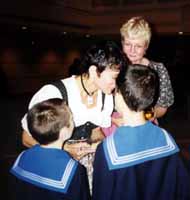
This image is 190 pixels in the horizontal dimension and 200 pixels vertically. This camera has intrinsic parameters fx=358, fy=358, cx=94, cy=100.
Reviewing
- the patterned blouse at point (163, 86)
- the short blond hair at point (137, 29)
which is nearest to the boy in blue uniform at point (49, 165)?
the short blond hair at point (137, 29)

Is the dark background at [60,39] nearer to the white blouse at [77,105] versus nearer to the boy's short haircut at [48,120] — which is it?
the white blouse at [77,105]

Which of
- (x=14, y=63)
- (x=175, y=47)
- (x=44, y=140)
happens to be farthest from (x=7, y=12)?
(x=44, y=140)

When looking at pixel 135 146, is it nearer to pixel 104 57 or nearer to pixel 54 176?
pixel 54 176

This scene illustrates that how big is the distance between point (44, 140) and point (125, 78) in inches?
18.1

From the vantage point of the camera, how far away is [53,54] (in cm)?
1368

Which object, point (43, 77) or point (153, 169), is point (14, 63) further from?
point (153, 169)

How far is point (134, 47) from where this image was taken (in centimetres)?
218

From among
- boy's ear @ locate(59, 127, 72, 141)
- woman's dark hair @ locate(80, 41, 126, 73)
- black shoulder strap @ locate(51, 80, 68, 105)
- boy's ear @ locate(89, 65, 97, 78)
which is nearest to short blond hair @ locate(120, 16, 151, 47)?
woman's dark hair @ locate(80, 41, 126, 73)

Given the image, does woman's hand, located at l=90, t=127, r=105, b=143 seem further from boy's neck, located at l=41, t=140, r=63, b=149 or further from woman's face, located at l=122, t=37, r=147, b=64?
woman's face, located at l=122, t=37, r=147, b=64

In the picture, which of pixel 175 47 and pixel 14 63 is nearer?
pixel 14 63

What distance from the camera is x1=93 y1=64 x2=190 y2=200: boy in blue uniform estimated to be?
1562mm

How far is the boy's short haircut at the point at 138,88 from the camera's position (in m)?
1.56

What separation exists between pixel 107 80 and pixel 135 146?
0.42m

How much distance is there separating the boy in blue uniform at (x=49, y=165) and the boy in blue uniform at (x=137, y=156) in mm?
126
